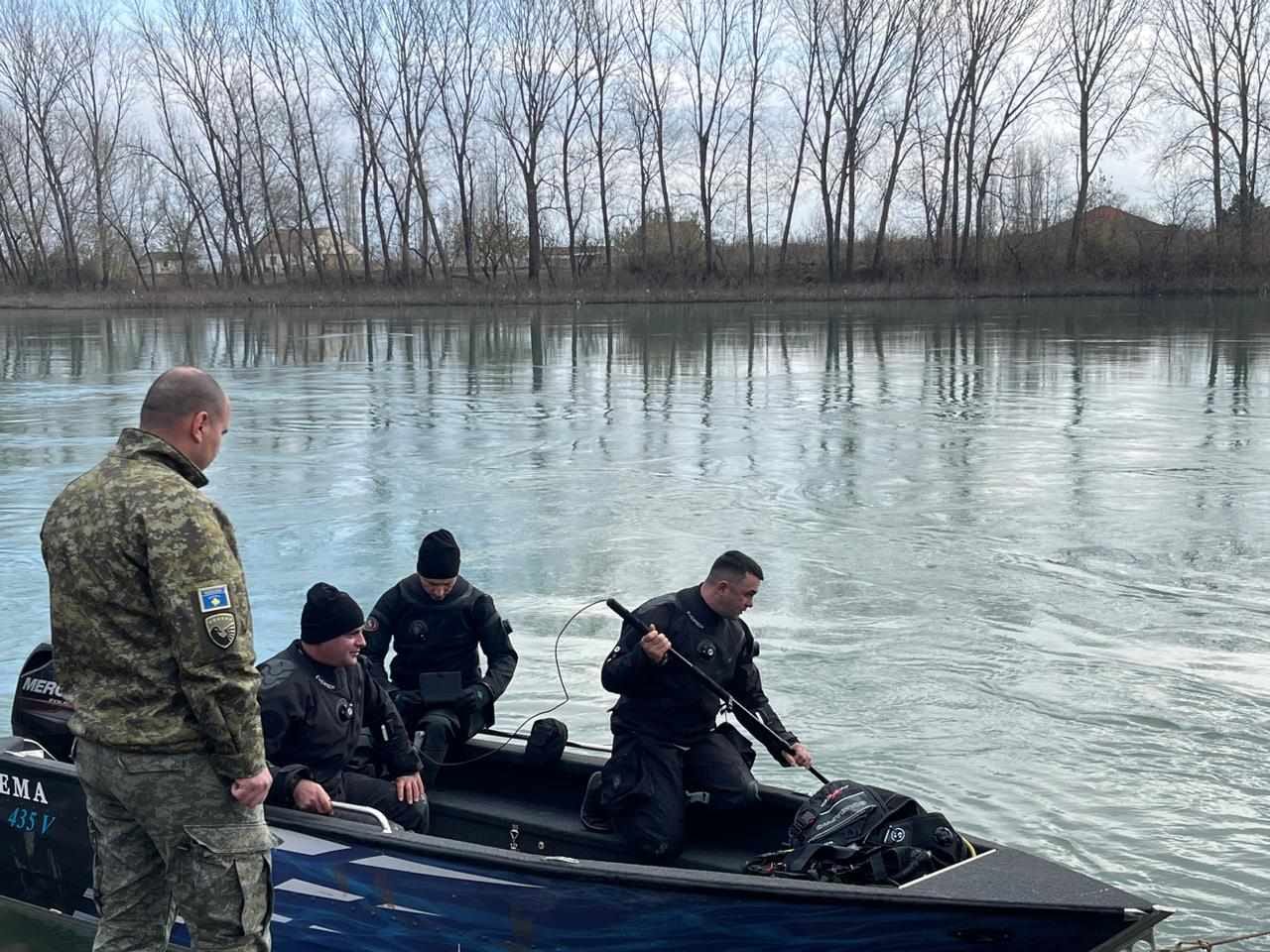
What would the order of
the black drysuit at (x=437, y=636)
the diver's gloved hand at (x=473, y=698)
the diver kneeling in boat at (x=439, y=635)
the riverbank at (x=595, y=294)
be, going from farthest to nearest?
the riverbank at (x=595, y=294) → the black drysuit at (x=437, y=636) → the diver kneeling in boat at (x=439, y=635) → the diver's gloved hand at (x=473, y=698)

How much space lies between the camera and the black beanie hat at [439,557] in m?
5.34

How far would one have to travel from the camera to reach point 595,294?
167 ft

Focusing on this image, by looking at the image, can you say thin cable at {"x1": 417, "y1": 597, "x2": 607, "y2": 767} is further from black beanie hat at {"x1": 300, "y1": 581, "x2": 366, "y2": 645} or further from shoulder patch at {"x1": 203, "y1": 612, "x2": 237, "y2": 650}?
shoulder patch at {"x1": 203, "y1": 612, "x2": 237, "y2": 650}

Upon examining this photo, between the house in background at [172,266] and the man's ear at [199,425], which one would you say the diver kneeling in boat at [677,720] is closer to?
the man's ear at [199,425]

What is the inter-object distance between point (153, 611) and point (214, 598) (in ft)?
0.49

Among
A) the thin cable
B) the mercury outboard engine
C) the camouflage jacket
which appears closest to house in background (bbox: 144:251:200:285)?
the thin cable

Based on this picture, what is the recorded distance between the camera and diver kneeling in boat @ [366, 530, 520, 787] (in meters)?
5.34

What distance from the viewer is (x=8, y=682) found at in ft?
21.5

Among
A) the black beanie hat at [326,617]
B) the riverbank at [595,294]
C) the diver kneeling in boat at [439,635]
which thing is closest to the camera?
the black beanie hat at [326,617]

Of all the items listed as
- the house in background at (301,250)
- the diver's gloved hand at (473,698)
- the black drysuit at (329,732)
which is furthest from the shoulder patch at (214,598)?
the house in background at (301,250)

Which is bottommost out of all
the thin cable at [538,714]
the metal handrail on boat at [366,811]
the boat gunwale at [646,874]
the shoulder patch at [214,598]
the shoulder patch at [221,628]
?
the thin cable at [538,714]

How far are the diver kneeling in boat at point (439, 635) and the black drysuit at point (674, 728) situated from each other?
0.80 meters

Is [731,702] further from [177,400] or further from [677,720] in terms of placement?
[177,400]

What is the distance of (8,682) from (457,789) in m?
2.62
